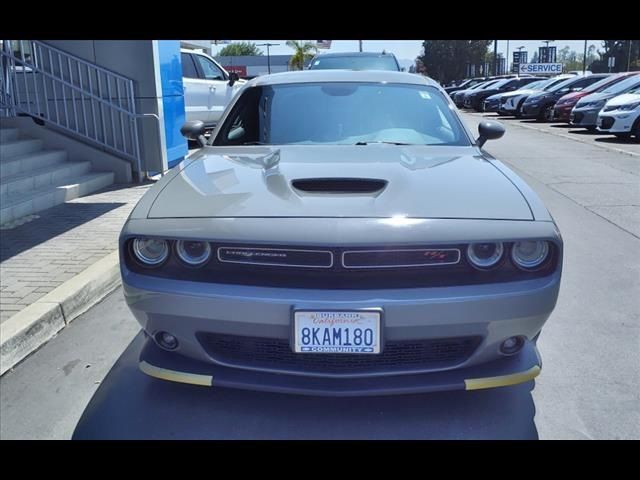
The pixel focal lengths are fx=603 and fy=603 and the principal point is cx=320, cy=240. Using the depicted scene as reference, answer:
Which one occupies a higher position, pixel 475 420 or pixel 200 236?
pixel 200 236

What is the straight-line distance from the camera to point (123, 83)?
8594 mm

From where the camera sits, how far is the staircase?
6375mm

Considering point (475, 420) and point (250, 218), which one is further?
point (475, 420)

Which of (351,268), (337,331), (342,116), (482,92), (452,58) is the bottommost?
(337,331)

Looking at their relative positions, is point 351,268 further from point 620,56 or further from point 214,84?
point 620,56

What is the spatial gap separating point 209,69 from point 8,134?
253 inches

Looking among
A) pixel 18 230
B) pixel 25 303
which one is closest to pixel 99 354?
pixel 25 303

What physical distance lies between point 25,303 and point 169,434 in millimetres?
1850

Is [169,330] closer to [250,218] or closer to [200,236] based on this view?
[200,236]

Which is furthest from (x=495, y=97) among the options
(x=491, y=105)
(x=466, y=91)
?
(x=466, y=91)

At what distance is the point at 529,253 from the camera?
2539 millimetres

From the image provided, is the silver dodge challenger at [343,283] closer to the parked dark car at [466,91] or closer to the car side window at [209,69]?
the car side window at [209,69]

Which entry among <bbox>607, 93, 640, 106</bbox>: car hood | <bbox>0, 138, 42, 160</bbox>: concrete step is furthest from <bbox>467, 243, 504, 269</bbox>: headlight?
<bbox>607, 93, 640, 106</bbox>: car hood

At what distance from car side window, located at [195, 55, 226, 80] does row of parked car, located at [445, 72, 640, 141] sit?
927 cm
